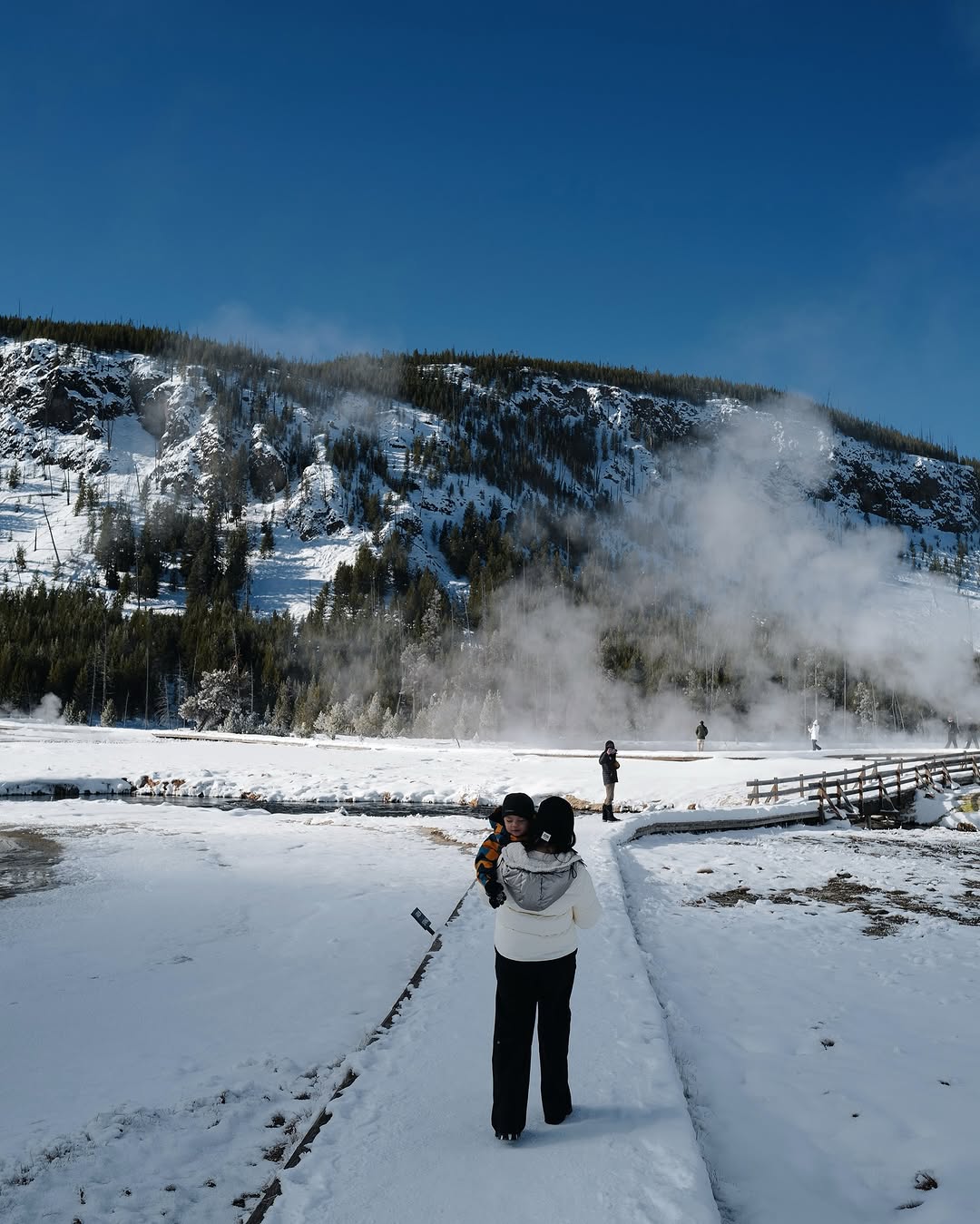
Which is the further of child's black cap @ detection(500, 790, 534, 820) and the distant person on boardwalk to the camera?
the distant person on boardwalk

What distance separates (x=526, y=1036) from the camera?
4184mm

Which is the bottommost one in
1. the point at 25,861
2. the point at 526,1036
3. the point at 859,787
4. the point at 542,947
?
the point at 25,861

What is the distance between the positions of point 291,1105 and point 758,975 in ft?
16.7

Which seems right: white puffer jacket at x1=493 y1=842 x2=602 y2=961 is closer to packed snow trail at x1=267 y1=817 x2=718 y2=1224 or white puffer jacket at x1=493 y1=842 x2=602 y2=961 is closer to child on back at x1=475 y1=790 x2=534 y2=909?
child on back at x1=475 y1=790 x2=534 y2=909

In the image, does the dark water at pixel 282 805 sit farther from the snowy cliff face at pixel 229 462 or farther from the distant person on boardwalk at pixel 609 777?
the snowy cliff face at pixel 229 462

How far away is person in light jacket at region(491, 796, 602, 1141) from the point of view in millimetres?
4188

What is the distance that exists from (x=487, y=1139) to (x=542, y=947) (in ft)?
3.65

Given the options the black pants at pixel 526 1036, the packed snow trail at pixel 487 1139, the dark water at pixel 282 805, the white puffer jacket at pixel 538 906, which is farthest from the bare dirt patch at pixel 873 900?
the dark water at pixel 282 805

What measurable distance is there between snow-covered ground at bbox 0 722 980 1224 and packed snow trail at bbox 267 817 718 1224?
0.02 metres

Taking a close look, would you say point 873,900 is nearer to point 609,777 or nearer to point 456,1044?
point 609,777

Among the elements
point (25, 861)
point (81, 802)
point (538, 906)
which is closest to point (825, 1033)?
point (538, 906)

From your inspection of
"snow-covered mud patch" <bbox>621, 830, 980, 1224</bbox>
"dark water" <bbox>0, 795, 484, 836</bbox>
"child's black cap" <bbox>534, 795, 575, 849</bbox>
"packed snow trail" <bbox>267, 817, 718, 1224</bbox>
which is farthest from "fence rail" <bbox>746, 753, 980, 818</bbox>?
Result: "child's black cap" <bbox>534, 795, 575, 849</bbox>

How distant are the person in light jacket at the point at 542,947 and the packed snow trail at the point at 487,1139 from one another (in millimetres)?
321

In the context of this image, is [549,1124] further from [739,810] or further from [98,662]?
[98,662]
